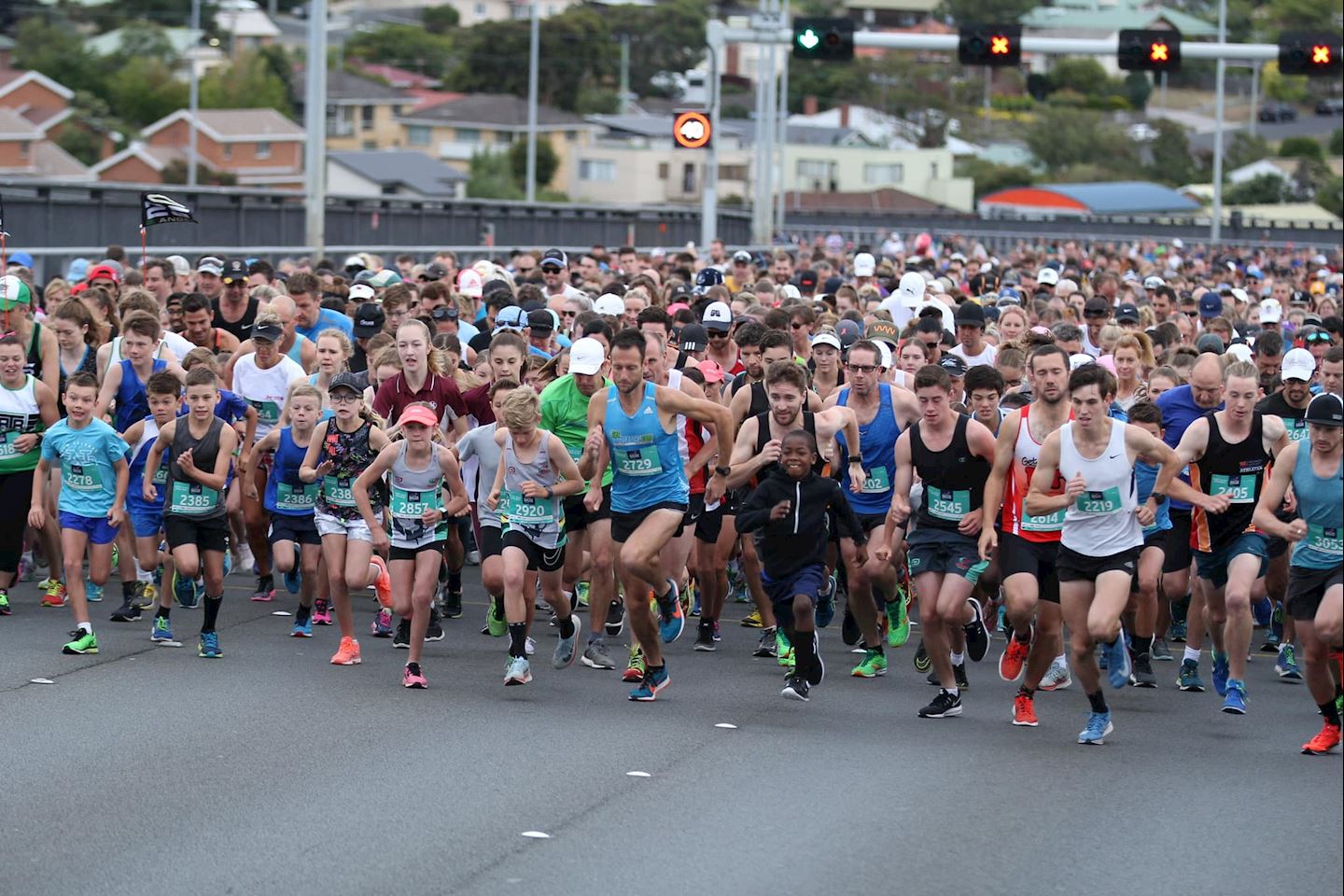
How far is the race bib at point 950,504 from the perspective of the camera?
11.7 metres

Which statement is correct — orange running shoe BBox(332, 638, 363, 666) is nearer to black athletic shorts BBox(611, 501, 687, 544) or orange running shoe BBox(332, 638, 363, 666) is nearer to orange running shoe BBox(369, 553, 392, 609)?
orange running shoe BBox(369, 553, 392, 609)

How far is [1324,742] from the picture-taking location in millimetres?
10898

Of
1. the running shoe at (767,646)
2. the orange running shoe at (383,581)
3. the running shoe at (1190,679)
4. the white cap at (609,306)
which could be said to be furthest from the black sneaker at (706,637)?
the white cap at (609,306)

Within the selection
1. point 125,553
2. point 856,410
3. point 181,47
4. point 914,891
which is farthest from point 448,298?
Answer: point 181,47

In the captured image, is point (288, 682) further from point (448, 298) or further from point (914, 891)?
point (448, 298)

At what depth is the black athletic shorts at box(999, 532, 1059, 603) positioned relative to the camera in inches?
448

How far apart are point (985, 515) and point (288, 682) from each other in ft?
13.0

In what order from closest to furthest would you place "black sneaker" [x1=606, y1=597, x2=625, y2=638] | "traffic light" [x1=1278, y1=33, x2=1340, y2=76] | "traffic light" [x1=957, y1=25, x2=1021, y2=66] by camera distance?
"black sneaker" [x1=606, y1=597, x2=625, y2=638], "traffic light" [x1=1278, y1=33, x2=1340, y2=76], "traffic light" [x1=957, y1=25, x2=1021, y2=66]

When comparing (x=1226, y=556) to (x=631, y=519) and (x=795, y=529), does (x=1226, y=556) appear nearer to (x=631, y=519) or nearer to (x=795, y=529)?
(x=795, y=529)

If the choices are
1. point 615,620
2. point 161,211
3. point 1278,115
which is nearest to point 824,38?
point 161,211

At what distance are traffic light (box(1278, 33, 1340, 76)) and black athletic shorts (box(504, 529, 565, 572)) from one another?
2196 cm

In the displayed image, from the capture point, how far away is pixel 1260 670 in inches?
535

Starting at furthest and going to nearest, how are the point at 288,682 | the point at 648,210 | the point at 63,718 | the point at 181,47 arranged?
the point at 181,47
the point at 648,210
the point at 288,682
the point at 63,718

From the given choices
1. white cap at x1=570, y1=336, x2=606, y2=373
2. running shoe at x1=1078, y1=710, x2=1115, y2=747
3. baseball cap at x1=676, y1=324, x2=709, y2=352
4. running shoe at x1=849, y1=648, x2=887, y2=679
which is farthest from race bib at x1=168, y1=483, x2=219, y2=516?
running shoe at x1=1078, y1=710, x2=1115, y2=747
